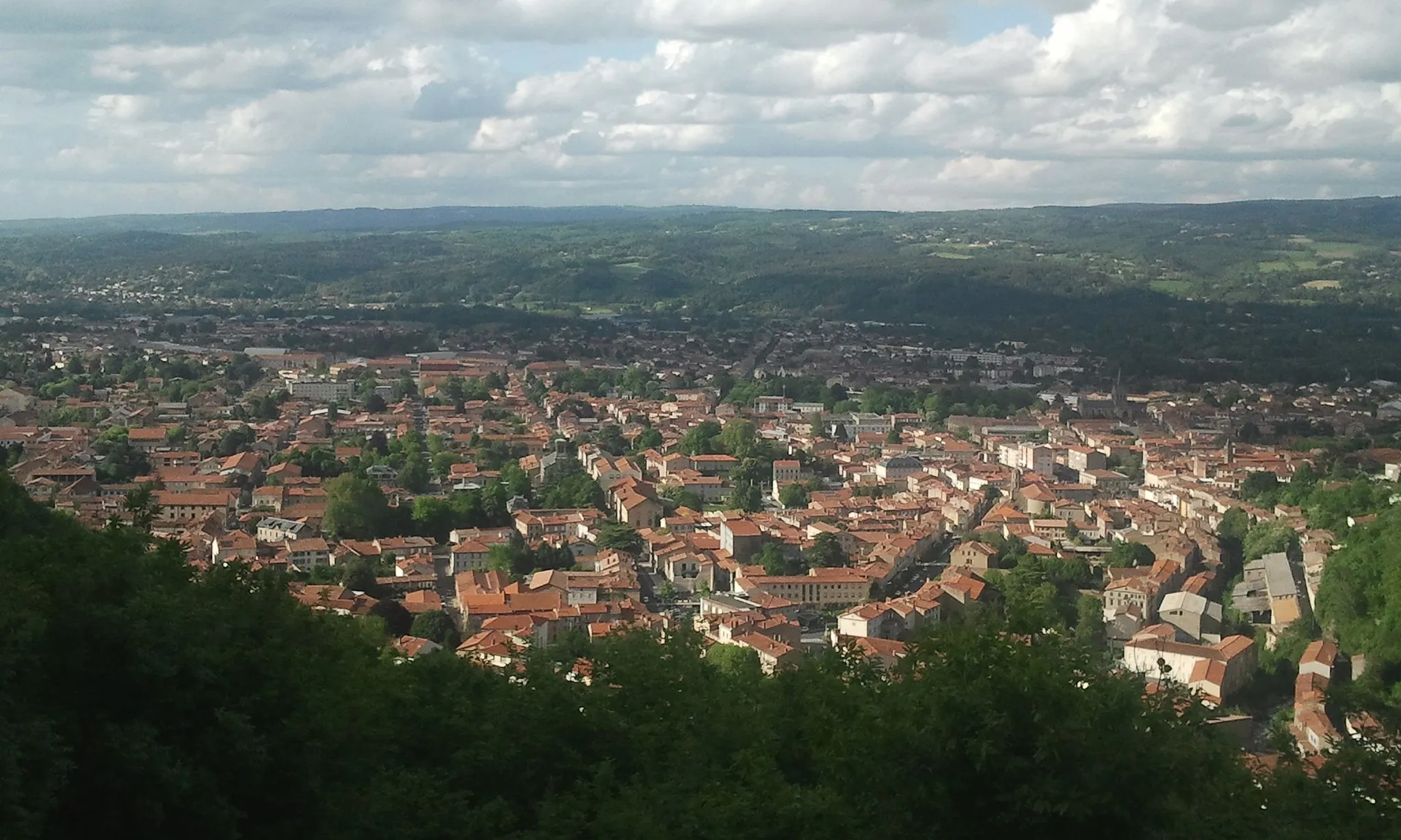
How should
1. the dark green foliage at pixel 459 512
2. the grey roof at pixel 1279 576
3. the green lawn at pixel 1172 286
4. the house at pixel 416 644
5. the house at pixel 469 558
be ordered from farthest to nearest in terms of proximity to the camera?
the green lawn at pixel 1172 286, the dark green foliage at pixel 459 512, the house at pixel 469 558, the grey roof at pixel 1279 576, the house at pixel 416 644

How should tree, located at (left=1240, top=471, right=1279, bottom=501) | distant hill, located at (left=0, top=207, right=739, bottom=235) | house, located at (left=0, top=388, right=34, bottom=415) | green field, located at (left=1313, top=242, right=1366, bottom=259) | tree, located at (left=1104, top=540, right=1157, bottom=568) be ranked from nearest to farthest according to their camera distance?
tree, located at (left=1104, top=540, right=1157, bottom=568) < tree, located at (left=1240, top=471, right=1279, bottom=501) < house, located at (left=0, top=388, right=34, bottom=415) < green field, located at (left=1313, top=242, right=1366, bottom=259) < distant hill, located at (left=0, top=207, right=739, bottom=235)

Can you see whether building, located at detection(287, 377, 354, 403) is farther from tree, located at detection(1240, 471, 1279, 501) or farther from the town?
tree, located at detection(1240, 471, 1279, 501)

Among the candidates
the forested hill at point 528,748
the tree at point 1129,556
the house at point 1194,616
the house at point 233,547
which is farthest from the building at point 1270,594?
the house at point 233,547

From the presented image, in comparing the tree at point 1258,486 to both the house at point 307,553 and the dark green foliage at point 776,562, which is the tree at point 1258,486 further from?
the house at point 307,553

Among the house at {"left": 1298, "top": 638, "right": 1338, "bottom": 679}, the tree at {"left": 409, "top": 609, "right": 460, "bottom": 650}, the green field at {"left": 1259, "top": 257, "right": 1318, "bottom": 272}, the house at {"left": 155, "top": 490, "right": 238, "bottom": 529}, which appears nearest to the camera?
the tree at {"left": 409, "top": 609, "right": 460, "bottom": 650}

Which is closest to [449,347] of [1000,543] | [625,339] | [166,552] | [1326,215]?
[625,339]

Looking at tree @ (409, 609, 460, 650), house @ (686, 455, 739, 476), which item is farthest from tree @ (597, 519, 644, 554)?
house @ (686, 455, 739, 476)

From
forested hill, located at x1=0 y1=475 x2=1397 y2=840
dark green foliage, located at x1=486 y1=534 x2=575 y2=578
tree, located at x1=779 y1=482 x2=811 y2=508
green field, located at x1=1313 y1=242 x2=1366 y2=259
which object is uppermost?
forested hill, located at x1=0 y1=475 x2=1397 y2=840

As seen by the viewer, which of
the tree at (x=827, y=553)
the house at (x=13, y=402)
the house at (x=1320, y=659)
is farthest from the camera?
the house at (x=13, y=402)
